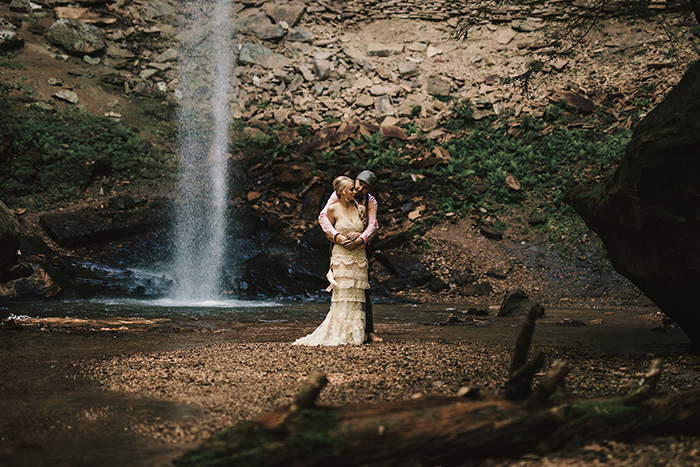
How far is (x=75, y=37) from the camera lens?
21.0 m

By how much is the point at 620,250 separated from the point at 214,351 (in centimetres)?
446

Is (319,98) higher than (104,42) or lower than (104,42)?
lower

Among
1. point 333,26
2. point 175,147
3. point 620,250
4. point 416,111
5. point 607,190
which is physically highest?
point 333,26

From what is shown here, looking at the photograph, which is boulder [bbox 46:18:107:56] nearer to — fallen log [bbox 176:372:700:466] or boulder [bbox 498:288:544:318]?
boulder [bbox 498:288:544:318]

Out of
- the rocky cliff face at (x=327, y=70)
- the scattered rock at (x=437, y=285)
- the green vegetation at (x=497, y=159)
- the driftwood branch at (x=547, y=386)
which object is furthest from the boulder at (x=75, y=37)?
the driftwood branch at (x=547, y=386)

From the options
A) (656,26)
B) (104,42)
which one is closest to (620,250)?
(656,26)

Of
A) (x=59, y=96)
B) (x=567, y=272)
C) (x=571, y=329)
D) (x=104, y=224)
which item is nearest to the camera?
(x=571, y=329)

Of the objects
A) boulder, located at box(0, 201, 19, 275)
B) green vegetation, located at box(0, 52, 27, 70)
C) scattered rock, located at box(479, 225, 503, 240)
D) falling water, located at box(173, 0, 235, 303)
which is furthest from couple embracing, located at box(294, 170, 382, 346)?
green vegetation, located at box(0, 52, 27, 70)

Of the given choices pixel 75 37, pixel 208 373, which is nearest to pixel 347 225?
pixel 208 373

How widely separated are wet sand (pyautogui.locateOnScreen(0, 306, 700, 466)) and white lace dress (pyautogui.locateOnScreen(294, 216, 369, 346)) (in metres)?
0.39

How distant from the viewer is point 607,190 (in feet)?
17.7

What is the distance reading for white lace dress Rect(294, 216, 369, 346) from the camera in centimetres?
638

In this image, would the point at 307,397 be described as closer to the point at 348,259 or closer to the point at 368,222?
the point at 348,259

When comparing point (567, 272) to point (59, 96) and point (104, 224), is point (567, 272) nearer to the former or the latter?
point (104, 224)
